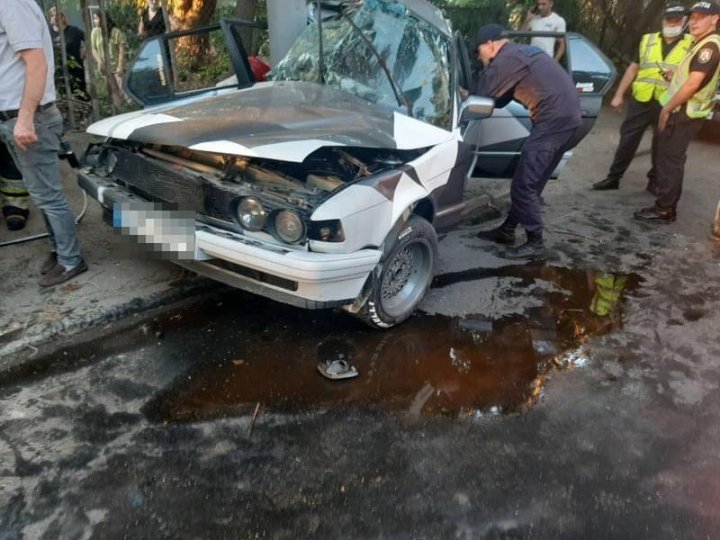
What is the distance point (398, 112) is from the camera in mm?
3920

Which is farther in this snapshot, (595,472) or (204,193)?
(204,193)

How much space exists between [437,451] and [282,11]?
399 cm

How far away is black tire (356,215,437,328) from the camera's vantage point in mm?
3482

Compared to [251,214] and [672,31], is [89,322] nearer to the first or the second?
[251,214]

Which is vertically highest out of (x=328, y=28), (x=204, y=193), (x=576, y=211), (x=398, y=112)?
(x=328, y=28)

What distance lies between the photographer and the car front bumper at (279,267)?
116 inches

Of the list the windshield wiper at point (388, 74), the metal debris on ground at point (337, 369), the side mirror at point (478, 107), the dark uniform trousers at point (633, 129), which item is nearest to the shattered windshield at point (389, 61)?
the windshield wiper at point (388, 74)

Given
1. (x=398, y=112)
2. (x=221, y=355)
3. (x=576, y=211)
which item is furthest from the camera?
(x=576, y=211)

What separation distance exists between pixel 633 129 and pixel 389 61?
385 cm

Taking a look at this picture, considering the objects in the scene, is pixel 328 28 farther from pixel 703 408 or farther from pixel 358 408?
pixel 703 408

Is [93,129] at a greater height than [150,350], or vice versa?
[93,129]

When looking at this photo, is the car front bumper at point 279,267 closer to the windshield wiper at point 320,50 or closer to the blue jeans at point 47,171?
the blue jeans at point 47,171

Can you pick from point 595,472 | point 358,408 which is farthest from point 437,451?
point 595,472

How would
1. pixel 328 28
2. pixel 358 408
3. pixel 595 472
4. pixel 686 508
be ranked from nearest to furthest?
1. pixel 686 508
2. pixel 595 472
3. pixel 358 408
4. pixel 328 28
